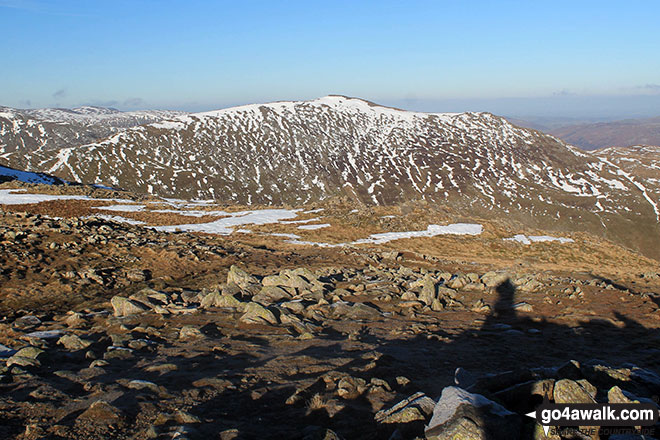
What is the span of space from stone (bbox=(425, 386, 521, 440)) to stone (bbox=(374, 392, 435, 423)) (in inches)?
14.2

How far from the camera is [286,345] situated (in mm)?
12430

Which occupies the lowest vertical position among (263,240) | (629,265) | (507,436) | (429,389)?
(629,265)

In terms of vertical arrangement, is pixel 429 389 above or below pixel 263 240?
above

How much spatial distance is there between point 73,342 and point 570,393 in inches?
467

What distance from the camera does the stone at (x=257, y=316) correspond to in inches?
555

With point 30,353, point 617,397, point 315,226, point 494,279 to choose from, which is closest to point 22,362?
point 30,353

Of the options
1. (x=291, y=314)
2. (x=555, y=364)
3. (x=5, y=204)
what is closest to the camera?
(x=555, y=364)

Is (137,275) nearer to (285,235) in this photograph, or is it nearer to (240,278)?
(240,278)

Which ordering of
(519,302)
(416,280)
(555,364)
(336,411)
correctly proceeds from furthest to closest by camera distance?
(416,280) → (519,302) → (555,364) → (336,411)

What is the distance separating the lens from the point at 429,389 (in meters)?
9.66

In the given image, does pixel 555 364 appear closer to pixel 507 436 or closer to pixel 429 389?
pixel 429 389

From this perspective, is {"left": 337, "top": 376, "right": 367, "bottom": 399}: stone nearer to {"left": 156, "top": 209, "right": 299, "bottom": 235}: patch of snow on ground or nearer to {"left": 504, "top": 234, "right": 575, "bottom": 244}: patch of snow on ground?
{"left": 156, "top": 209, "right": 299, "bottom": 235}: patch of snow on ground

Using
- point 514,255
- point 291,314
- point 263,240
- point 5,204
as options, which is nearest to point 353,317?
point 291,314

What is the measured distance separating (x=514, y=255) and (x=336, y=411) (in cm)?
2869
